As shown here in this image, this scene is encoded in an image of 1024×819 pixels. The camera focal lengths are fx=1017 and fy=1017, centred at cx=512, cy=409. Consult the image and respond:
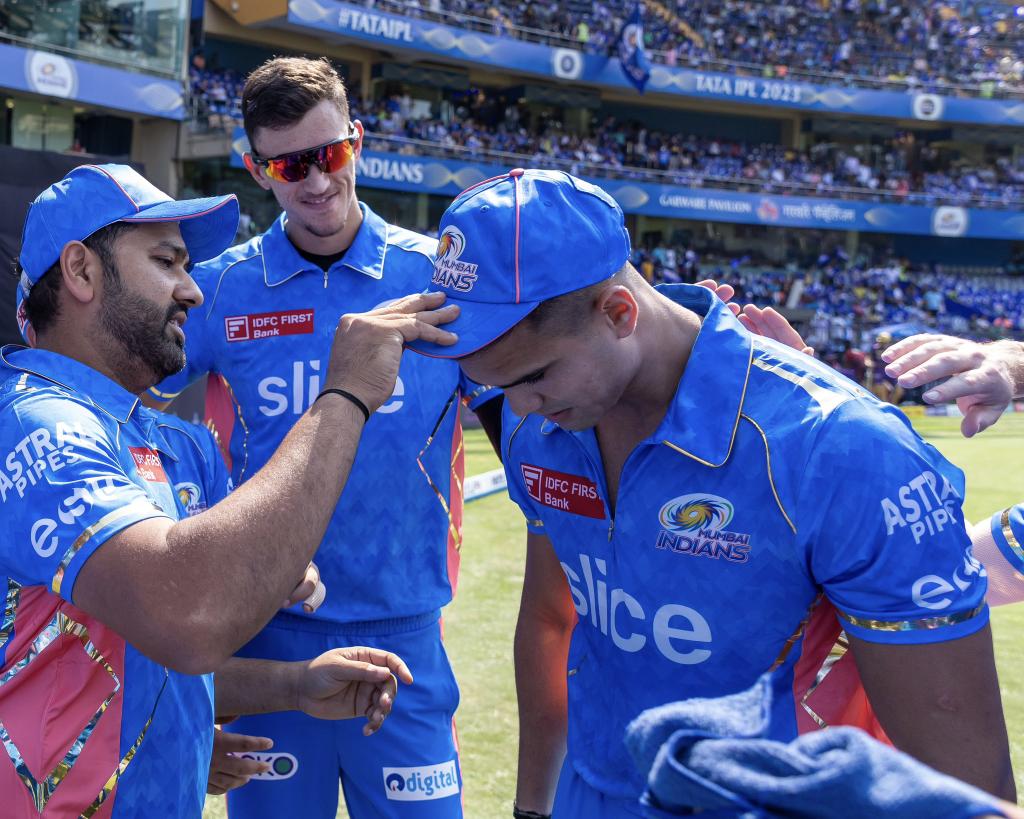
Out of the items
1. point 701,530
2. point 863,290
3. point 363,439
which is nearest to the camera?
point 701,530

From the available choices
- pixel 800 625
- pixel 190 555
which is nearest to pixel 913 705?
pixel 800 625

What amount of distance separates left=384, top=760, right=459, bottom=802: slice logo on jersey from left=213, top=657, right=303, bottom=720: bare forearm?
718mm

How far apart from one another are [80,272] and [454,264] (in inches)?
39.2

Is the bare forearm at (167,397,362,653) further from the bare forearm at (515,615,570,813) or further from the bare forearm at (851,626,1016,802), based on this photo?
the bare forearm at (851,626,1016,802)

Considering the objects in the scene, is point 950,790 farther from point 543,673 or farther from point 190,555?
point 543,673

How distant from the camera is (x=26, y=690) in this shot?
2145 mm

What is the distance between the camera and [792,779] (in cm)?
97

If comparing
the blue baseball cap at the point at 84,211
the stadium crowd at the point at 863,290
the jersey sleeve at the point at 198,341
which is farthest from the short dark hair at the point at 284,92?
the stadium crowd at the point at 863,290

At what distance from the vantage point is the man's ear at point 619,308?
6.53ft

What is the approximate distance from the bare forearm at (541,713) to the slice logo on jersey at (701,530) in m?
0.71

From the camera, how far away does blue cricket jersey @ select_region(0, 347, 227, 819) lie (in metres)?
1.98

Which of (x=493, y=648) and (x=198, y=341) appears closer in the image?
→ (x=198, y=341)

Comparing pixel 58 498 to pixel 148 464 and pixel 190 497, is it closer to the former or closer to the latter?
pixel 148 464

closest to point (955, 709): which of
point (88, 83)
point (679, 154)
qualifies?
point (88, 83)
